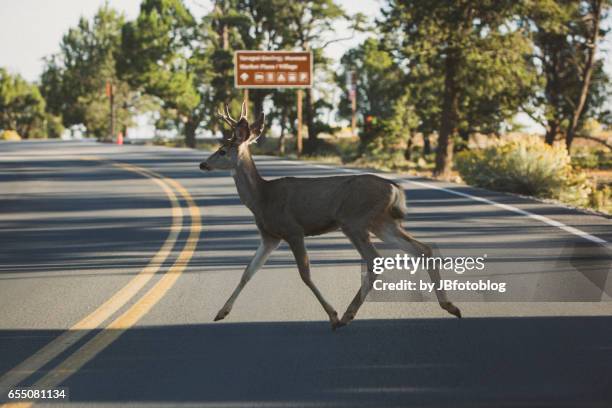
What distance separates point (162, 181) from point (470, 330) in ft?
66.7

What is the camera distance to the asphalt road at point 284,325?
20.3 feet

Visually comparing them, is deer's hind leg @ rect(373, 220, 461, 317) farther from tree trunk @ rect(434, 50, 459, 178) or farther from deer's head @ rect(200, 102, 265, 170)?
tree trunk @ rect(434, 50, 459, 178)

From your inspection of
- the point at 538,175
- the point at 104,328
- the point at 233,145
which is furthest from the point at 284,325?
the point at 538,175

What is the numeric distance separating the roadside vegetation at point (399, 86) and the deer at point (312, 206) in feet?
54.8

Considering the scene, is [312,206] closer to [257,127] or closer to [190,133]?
[257,127]

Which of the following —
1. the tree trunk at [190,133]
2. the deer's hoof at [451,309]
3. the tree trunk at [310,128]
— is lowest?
the tree trunk at [190,133]

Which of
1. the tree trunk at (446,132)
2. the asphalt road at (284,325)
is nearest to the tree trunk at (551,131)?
the tree trunk at (446,132)

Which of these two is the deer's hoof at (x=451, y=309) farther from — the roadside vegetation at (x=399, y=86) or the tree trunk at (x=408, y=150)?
the tree trunk at (x=408, y=150)

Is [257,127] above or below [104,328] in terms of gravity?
above

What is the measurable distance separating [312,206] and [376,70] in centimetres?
7484

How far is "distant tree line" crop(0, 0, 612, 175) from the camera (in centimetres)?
3694

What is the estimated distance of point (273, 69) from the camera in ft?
172

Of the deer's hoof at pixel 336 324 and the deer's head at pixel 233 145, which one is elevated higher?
the deer's head at pixel 233 145

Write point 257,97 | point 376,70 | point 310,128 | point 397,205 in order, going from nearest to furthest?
point 397,205 → point 310,128 → point 257,97 → point 376,70
